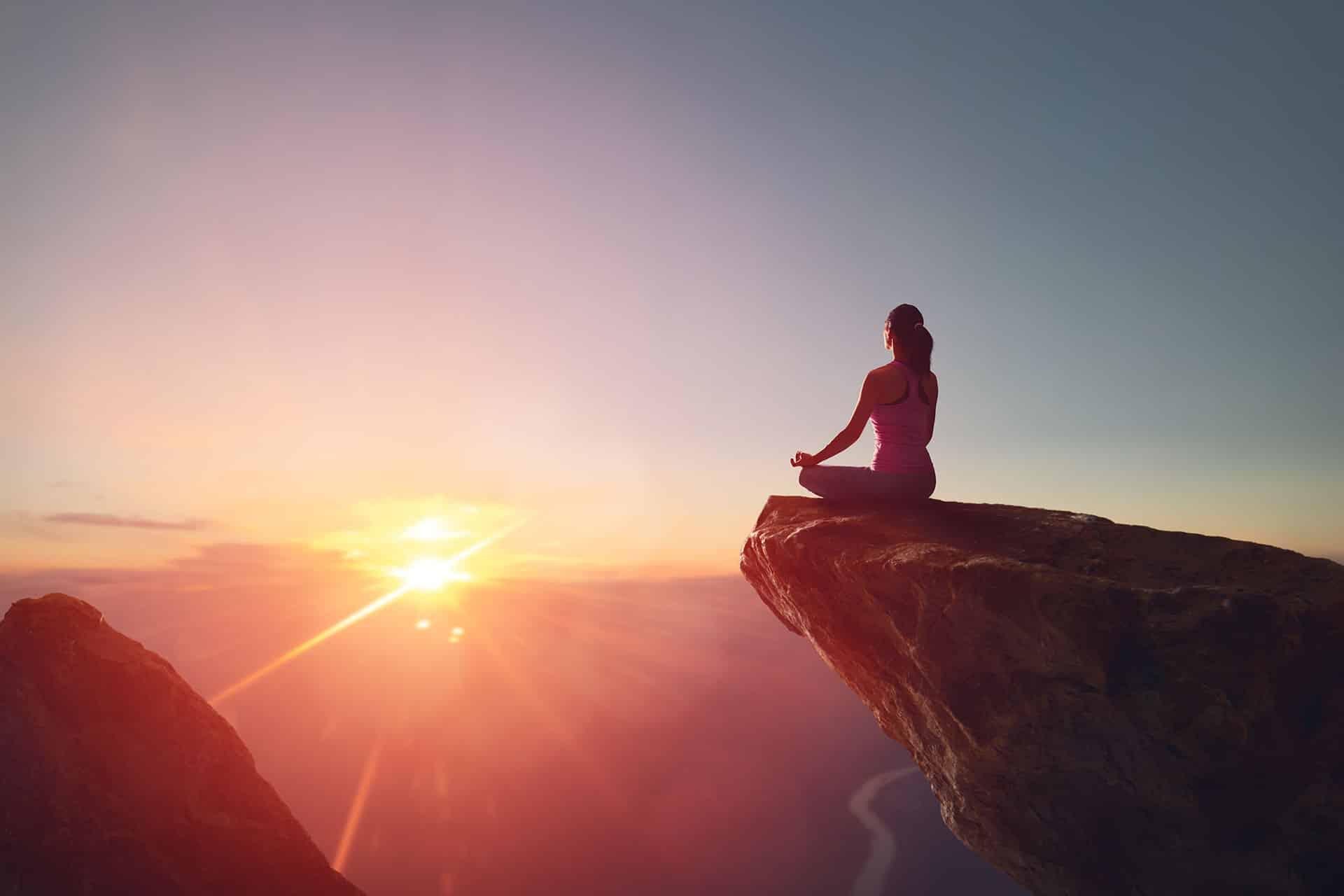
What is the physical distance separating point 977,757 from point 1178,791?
191cm

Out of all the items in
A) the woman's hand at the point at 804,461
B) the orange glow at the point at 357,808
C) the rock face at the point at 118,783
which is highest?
the woman's hand at the point at 804,461

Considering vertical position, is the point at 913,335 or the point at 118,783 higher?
the point at 913,335

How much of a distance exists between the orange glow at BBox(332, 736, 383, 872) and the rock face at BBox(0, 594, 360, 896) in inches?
4813

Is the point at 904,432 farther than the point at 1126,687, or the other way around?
the point at 904,432

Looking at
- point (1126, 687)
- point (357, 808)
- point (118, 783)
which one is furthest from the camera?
point (357, 808)

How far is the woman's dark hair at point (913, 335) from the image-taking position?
793cm

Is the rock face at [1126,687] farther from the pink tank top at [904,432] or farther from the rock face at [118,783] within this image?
the rock face at [118,783]

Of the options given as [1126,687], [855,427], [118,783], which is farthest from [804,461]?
[118,783]

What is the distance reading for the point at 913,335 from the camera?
26.0ft

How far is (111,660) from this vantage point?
11172mm

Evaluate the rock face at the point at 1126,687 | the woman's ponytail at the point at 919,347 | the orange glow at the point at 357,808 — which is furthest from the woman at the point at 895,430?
the orange glow at the point at 357,808

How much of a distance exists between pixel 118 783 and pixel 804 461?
12.6 meters

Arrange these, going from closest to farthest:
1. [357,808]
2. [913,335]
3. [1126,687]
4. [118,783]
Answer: [1126,687] < [913,335] < [118,783] < [357,808]

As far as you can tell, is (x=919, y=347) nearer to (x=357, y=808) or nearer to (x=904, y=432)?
(x=904, y=432)
